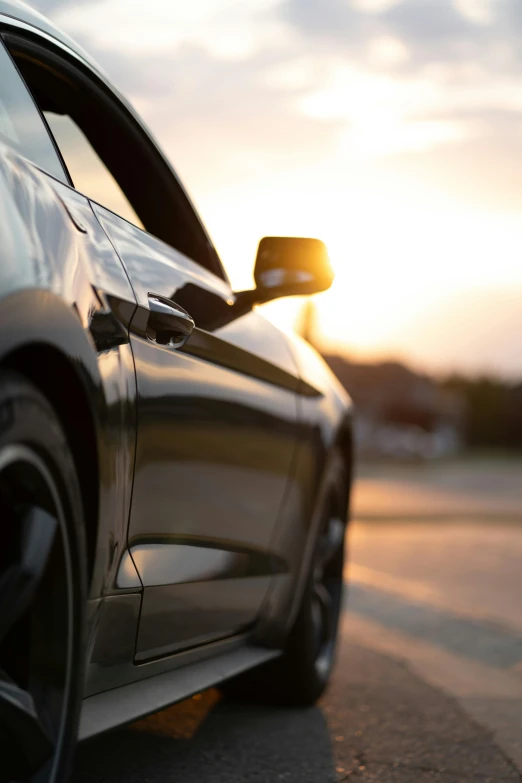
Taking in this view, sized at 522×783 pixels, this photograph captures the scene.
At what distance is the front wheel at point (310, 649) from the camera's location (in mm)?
4109

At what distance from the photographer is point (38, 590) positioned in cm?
209

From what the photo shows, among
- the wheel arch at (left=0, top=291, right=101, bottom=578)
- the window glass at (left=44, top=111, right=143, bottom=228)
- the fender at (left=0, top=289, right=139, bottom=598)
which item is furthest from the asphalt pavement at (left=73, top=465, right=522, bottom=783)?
the window glass at (left=44, top=111, right=143, bottom=228)

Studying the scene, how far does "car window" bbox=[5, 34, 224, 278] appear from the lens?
278 cm

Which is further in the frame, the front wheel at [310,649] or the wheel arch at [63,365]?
the front wheel at [310,649]

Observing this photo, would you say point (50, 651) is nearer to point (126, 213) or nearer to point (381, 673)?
point (126, 213)

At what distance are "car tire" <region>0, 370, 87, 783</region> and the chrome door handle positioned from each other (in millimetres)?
537

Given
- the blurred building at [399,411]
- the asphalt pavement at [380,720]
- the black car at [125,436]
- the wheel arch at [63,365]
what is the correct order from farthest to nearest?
the blurred building at [399,411]
the asphalt pavement at [380,720]
the black car at [125,436]
the wheel arch at [63,365]

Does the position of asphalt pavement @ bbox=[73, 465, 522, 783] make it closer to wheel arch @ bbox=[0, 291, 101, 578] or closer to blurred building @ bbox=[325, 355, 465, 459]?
wheel arch @ bbox=[0, 291, 101, 578]

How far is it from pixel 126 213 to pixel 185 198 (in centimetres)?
27

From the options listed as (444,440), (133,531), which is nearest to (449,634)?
(133,531)

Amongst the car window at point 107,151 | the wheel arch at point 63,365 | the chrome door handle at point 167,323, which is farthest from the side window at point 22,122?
the wheel arch at point 63,365

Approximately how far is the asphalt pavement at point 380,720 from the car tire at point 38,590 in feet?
3.33

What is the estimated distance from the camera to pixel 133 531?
8.11ft

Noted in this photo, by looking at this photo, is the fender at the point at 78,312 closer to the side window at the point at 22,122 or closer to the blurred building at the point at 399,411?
the side window at the point at 22,122
